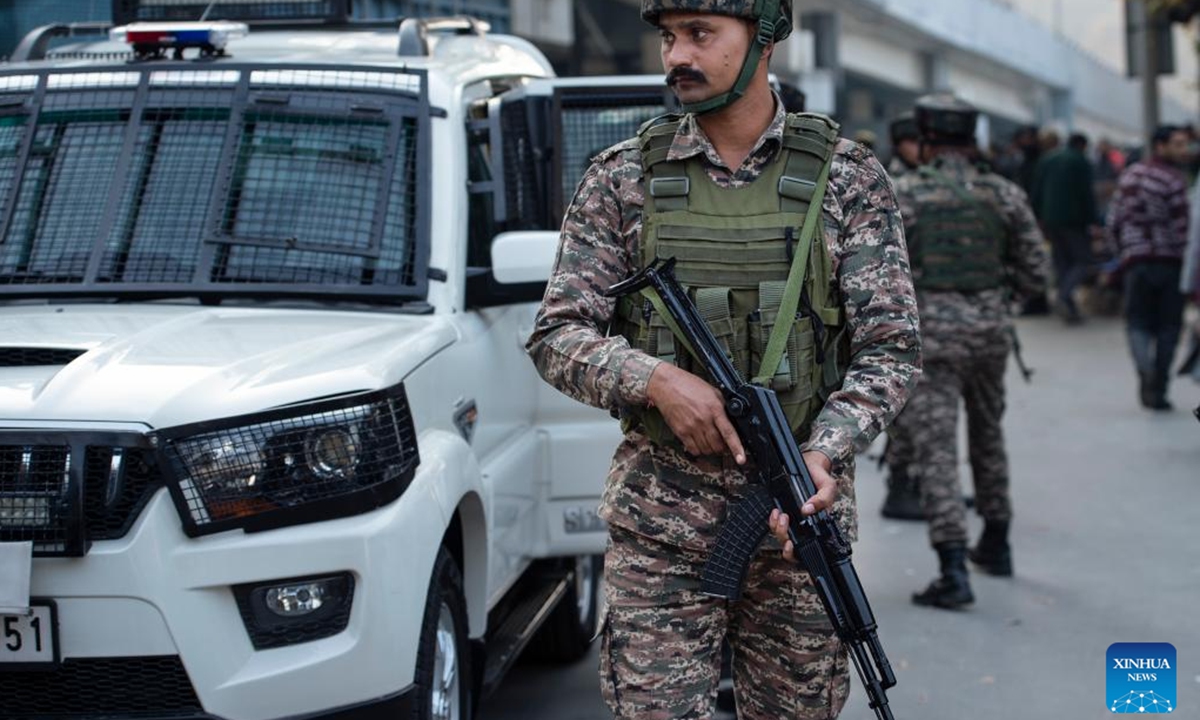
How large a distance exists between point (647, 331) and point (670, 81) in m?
0.49

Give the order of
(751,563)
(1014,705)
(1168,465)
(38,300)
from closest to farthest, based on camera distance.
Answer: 1. (751,563)
2. (38,300)
3. (1014,705)
4. (1168,465)

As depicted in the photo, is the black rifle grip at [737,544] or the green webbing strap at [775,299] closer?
the black rifle grip at [737,544]

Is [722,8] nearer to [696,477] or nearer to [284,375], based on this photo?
[696,477]

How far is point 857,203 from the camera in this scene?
345 cm

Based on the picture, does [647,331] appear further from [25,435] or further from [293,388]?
[25,435]

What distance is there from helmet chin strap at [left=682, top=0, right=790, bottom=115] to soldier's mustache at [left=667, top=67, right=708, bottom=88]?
0.04 m

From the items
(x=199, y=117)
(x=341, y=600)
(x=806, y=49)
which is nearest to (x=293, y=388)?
(x=341, y=600)

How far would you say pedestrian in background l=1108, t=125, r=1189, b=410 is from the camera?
12.3 metres

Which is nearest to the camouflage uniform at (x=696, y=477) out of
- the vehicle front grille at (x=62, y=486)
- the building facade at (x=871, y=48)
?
the vehicle front grille at (x=62, y=486)

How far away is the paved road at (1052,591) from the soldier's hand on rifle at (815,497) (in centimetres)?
275

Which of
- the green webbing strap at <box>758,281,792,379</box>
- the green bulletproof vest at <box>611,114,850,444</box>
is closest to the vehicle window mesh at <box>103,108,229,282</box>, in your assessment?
the green bulletproof vest at <box>611,114,850,444</box>

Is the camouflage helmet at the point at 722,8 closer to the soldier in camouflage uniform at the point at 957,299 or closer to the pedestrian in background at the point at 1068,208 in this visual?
the soldier in camouflage uniform at the point at 957,299

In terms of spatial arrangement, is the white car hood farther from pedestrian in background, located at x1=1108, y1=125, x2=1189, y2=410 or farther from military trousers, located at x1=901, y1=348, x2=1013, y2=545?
pedestrian in background, located at x1=1108, y1=125, x2=1189, y2=410

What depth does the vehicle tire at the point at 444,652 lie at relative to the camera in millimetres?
4039
